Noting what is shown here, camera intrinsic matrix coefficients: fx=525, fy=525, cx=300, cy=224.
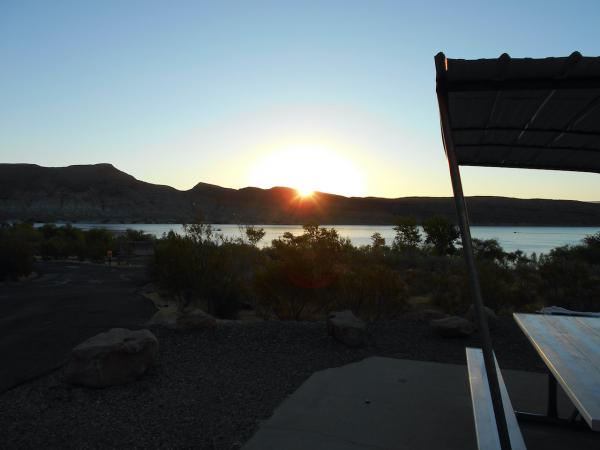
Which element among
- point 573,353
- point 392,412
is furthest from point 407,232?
point 573,353

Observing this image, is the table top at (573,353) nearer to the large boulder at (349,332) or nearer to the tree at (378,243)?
the large boulder at (349,332)

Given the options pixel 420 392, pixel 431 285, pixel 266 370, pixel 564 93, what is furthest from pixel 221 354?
pixel 431 285

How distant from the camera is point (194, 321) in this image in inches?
285

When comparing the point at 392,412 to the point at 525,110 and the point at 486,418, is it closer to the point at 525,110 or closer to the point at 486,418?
the point at 486,418

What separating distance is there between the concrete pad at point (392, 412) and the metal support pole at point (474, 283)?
114cm

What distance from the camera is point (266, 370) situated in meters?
5.68

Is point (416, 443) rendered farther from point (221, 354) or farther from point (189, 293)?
point (189, 293)

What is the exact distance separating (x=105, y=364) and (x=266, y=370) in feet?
5.40

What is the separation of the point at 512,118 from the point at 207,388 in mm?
3608

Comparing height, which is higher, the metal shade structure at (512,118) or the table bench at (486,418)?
the metal shade structure at (512,118)

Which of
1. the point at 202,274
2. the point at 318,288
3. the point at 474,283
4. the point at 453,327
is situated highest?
the point at 474,283

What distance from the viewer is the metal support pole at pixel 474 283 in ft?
8.35

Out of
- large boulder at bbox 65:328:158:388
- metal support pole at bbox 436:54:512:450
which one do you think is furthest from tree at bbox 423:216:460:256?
metal support pole at bbox 436:54:512:450

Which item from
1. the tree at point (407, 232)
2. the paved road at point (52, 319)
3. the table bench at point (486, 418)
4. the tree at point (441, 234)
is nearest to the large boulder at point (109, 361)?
the paved road at point (52, 319)
